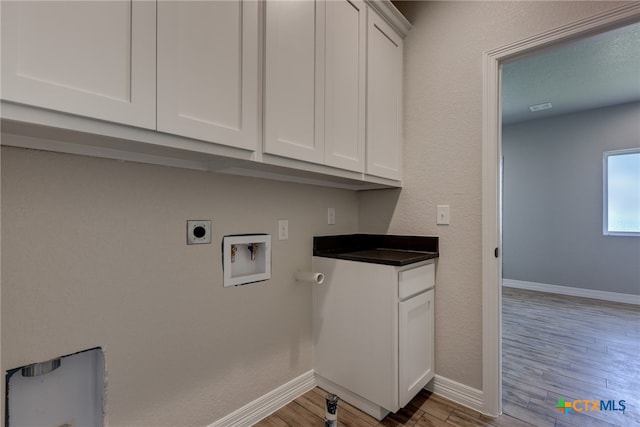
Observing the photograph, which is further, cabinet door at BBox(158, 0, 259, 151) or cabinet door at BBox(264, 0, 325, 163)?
cabinet door at BBox(264, 0, 325, 163)

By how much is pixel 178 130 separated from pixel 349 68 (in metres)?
1.06

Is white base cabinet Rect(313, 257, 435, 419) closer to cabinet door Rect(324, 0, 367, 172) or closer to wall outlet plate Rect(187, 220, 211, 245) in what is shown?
cabinet door Rect(324, 0, 367, 172)

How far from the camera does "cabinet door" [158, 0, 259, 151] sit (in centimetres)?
95

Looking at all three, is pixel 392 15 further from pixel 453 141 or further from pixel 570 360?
pixel 570 360

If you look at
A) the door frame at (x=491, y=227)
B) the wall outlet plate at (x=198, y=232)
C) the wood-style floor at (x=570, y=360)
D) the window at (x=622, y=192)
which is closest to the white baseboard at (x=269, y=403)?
the wall outlet plate at (x=198, y=232)

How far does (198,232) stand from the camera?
1402mm

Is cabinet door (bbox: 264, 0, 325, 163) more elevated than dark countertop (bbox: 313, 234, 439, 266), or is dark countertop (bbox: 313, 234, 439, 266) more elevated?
cabinet door (bbox: 264, 0, 325, 163)

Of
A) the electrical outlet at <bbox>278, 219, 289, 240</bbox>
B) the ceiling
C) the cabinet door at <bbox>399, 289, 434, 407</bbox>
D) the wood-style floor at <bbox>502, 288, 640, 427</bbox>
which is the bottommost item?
the wood-style floor at <bbox>502, 288, 640, 427</bbox>

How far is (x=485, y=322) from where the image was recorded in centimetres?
171

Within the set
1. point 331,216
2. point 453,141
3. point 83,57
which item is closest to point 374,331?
point 331,216

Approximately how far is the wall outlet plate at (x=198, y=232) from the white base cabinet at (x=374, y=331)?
2.47 ft

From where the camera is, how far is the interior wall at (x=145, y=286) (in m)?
0.99

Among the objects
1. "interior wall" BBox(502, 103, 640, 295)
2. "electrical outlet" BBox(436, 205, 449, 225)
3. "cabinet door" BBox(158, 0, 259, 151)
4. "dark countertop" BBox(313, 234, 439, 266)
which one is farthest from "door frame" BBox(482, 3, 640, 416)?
"interior wall" BBox(502, 103, 640, 295)

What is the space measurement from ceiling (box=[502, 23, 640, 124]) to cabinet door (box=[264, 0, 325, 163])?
1.79m
